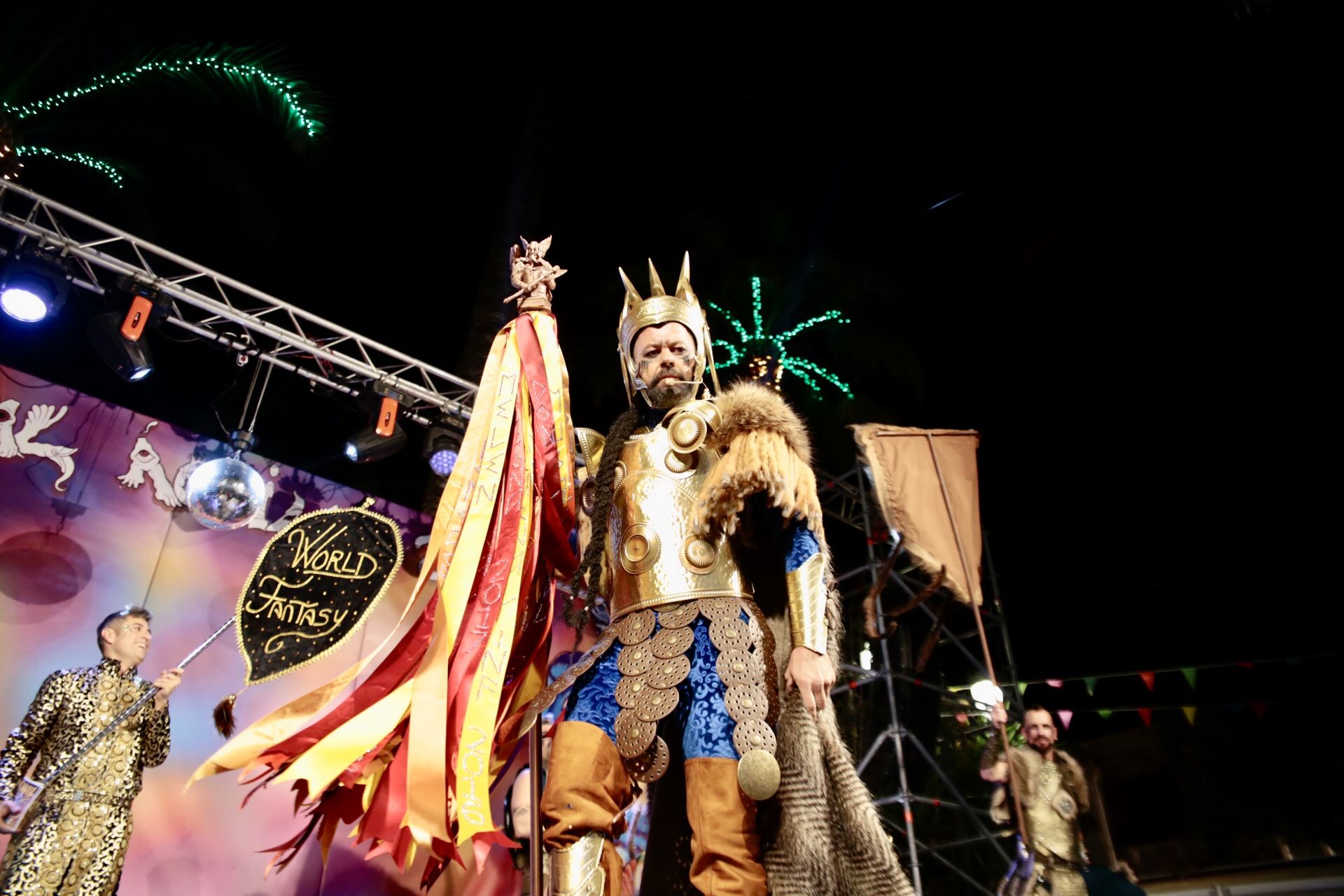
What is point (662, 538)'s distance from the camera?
279 cm

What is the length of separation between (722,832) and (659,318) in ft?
5.98

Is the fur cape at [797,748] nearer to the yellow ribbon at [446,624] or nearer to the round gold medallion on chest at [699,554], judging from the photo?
the round gold medallion on chest at [699,554]

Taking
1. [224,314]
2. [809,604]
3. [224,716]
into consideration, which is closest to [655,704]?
[809,604]

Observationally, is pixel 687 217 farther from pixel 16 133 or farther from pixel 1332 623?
pixel 1332 623

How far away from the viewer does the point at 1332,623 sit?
314 inches

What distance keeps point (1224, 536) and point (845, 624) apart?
403 cm

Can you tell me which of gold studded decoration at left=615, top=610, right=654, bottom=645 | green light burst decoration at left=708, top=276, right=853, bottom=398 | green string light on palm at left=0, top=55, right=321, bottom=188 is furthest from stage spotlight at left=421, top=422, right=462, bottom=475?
green light burst decoration at left=708, top=276, right=853, bottom=398

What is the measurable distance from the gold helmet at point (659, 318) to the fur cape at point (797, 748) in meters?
0.42

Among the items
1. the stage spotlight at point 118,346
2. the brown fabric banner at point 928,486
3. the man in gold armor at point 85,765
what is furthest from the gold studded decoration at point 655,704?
the stage spotlight at point 118,346

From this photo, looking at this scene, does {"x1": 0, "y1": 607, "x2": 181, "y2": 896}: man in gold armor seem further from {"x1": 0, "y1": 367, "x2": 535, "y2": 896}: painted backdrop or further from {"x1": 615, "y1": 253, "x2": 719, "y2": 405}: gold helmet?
{"x1": 615, "y1": 253, "x2": 719, "y2": 405}: gold helmet

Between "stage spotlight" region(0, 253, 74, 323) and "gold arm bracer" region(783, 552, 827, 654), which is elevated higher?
"stage spotlight" region(0, 253, 74, 323)

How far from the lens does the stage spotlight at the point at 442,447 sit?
567 centimetres

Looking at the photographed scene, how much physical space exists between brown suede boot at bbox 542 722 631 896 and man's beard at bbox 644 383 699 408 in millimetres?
1213

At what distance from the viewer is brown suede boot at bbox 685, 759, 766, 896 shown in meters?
2.23
